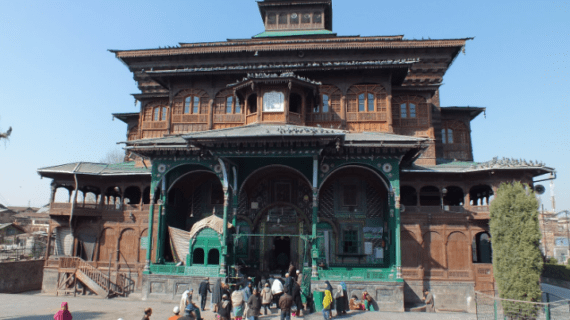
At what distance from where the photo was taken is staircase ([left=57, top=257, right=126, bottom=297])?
75.1ft

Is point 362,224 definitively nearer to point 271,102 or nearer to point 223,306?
point 271,102

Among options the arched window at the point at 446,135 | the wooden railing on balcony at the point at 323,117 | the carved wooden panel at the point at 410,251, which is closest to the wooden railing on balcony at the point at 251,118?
the wooden railing on balcony at the point at 323,117

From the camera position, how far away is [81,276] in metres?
23.1

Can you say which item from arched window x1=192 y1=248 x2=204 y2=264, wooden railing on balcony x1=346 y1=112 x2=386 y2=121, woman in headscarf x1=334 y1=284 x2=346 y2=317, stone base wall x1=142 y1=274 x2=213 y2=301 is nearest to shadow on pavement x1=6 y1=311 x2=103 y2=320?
stone base wall x1=142 y1=274 x2=213 y2=301

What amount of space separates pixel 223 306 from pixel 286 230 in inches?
442

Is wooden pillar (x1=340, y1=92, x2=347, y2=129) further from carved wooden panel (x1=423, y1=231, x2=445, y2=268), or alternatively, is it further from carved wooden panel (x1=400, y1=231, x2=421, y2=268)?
carved wooden panel (x1=423, y1=231, x2=445, y2=268)

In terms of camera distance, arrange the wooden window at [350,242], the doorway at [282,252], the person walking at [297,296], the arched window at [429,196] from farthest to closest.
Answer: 1. the arched window at [429,196]
2. the doorway at [282,252]
3. the wooden window at [350,242]
4. the person walking at [297,296]

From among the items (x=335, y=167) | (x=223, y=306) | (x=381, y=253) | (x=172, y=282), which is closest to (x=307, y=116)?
(x=335, y=167)

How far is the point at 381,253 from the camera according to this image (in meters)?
23.0

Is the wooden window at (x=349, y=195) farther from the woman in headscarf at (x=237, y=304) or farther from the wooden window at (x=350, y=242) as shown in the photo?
the woman in headscarf at (x=237, y=304)

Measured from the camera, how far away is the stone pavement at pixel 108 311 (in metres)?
16.5

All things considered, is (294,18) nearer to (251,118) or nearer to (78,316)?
(251,118)

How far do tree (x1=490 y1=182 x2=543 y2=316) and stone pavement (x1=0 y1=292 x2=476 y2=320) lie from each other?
256 cm

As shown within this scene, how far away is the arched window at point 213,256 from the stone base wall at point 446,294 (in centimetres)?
1025
